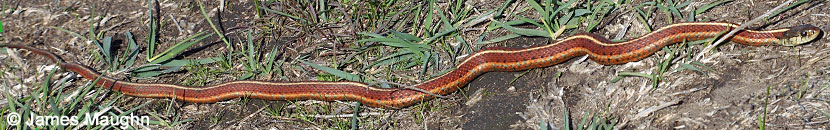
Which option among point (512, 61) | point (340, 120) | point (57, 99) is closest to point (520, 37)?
point (512, 61)

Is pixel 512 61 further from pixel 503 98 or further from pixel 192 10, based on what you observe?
pixel 192 10

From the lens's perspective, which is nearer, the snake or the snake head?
the snake head

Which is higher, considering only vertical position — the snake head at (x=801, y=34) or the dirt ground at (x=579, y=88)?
the snake head at (x=801, y=34)

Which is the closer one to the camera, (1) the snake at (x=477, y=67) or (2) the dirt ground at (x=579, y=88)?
(2) the dirt ground at (x=579, y=88)

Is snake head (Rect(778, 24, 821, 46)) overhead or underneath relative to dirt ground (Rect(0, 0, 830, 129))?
overhead

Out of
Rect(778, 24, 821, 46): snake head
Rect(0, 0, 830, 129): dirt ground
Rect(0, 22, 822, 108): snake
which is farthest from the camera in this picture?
Rect(0, 22, 822, 108): snake

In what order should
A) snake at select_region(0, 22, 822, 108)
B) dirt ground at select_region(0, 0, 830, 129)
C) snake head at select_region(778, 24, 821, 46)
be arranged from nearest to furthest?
dirt ground at select_region(0, 0, 830, 129) → snake head at select_region(778, 24, 821, 46) → snake at select_region(0, 22, 822, 108)

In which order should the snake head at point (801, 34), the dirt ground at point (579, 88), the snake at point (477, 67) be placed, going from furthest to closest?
the snake at point (477, 67) < the snake head at point (801, 34) < the dirt ground at point (579, 88)
